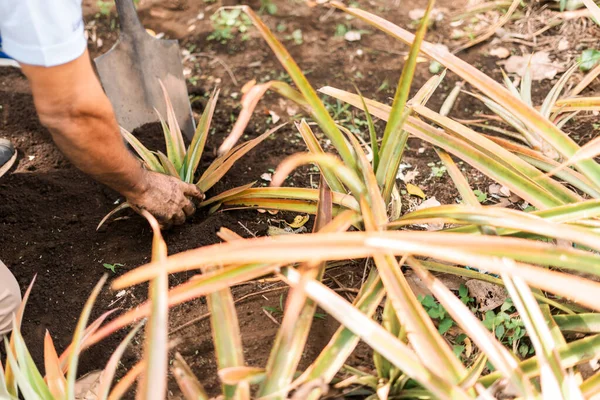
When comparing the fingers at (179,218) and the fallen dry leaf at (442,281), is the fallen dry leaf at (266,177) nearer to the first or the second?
the fingers at (179,218)

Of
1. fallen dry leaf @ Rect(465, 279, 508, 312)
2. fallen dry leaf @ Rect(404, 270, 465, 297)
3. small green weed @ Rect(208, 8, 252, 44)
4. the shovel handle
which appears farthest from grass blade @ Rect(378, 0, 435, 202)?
small green weed @ Rect(208, 8, 252, 44)

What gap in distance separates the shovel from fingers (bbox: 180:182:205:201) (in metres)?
0.45

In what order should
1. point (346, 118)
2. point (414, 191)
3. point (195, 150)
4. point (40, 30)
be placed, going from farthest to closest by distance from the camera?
point (346, 118), point (414, 191), point (195, 150), point (40, 30)

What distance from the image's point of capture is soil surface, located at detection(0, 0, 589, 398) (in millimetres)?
1567

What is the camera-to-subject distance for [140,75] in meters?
2.12

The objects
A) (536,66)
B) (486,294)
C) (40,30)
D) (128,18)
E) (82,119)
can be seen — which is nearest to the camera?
(40,30)

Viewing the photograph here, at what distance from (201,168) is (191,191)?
1.10 feet

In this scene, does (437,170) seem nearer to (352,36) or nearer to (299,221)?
(299,221)

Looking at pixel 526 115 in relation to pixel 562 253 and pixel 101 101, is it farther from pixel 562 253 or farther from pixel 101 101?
pixel 101 101

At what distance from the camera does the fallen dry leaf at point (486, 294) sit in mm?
1535

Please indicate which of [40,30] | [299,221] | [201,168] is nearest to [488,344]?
[299,221]

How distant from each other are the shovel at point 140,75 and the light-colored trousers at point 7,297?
717mm

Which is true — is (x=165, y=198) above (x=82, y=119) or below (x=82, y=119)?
below

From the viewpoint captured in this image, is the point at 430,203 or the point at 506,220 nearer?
the point at 506,220
